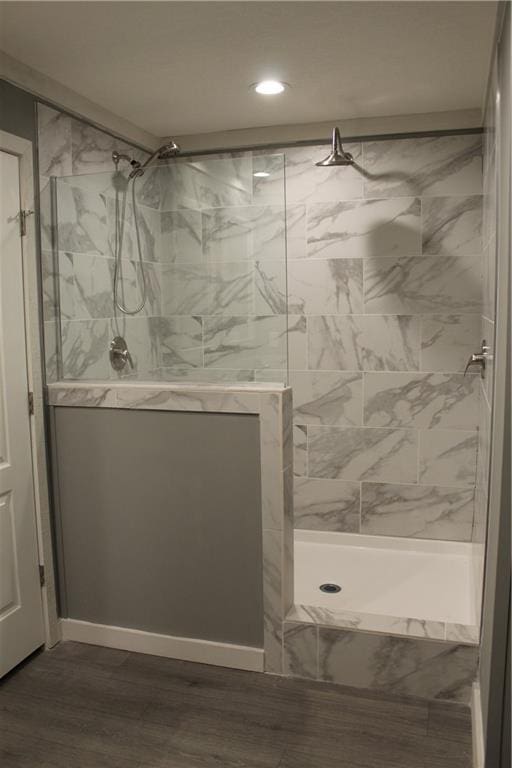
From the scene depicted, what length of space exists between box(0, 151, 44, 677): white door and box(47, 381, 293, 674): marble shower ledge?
1.48 feet

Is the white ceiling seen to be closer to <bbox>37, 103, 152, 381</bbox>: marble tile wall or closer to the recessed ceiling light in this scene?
the recessed ceiling light

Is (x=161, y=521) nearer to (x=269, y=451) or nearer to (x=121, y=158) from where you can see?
(x=269, y=451)

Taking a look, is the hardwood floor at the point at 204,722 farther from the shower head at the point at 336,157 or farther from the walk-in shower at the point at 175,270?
the shower head at the point at 336,157

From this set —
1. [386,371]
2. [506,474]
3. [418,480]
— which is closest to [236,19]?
[506,474]

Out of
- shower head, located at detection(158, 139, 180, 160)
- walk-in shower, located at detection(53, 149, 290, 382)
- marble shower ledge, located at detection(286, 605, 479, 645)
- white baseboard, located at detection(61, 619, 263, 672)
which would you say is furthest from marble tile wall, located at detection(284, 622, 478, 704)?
shower head, located at detection(158, 139, 180, 160)

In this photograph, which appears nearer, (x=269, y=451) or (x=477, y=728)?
(x=477, y=728)

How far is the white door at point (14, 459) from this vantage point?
260 centimetres

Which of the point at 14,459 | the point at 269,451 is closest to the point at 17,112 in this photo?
the point at 14,459

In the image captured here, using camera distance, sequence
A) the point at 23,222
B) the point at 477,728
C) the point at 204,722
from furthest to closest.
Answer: the point at 23,222, the point at 204,722, the point at 477,728

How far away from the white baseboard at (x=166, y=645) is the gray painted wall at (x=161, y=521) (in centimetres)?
3

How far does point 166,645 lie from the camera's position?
2.83 meters

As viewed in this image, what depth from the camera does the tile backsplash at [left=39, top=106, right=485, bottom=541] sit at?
9.43ft

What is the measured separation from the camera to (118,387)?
2.80 m

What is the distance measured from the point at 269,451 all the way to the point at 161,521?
1.93ft
